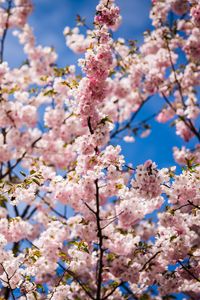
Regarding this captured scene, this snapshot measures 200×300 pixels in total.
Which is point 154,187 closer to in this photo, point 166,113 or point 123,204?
point 123,204

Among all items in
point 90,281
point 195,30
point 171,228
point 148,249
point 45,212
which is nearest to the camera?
point 171,228

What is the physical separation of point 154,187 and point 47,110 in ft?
21.3

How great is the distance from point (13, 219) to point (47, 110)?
4.70m

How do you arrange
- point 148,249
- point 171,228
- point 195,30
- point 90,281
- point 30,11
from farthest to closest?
point 30,11, point 195,30, point 90,281, point 148,249, point 171,228

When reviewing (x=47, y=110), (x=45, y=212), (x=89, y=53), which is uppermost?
(x=47, y=110)

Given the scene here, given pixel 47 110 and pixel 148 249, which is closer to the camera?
pixel 148 249

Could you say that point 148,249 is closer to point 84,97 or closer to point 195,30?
point 84,97

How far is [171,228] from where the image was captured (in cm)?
611

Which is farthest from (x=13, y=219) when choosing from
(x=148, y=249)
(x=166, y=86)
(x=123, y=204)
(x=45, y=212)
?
(x=166, y=86)

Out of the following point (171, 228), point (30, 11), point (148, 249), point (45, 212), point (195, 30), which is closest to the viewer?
point (171, 228)

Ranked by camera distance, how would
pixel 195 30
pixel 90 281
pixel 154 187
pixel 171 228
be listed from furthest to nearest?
pixel 195 30 < pixel 90 281 < pixel 171 228 < pixel 154 187

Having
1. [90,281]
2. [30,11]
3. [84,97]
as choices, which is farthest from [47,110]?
[84,97]

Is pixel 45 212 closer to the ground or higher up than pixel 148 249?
higher up

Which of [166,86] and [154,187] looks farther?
[166,86]
